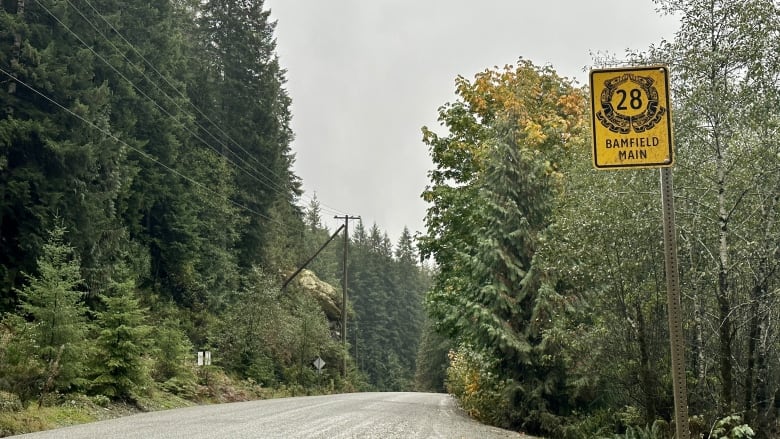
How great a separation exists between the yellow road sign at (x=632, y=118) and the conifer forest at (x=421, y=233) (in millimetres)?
4442

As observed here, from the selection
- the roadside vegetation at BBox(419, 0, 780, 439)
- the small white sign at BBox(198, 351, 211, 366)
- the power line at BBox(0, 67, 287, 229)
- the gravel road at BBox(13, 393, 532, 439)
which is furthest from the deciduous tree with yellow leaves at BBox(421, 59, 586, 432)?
the power line at BBox(0, 67, 287, 229)

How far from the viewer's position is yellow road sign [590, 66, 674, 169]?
4.51m

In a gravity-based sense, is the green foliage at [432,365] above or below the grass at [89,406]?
below

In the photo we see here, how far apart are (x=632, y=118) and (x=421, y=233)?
18.4m

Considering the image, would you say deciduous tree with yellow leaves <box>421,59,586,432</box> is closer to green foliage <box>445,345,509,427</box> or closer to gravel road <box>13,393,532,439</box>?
green foliage <box>445,345,509,427</box>

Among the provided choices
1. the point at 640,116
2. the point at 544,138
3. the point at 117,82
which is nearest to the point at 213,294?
the point at 117,82

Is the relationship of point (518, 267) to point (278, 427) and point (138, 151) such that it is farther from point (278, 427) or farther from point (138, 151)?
point (138, 151)

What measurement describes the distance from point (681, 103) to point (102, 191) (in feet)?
60.3

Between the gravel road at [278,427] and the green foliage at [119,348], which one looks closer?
the gravel road at [278,427]

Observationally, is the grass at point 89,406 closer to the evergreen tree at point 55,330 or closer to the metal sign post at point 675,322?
the evergreen tree at point 55,330

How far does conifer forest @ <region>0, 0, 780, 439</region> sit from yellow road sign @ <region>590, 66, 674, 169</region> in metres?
4.44

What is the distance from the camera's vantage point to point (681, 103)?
9688mm

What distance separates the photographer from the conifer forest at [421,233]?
9.30 m

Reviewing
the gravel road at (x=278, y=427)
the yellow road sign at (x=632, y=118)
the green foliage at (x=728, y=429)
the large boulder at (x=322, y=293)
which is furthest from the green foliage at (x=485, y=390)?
the large boulder at (x=322, y=293)
